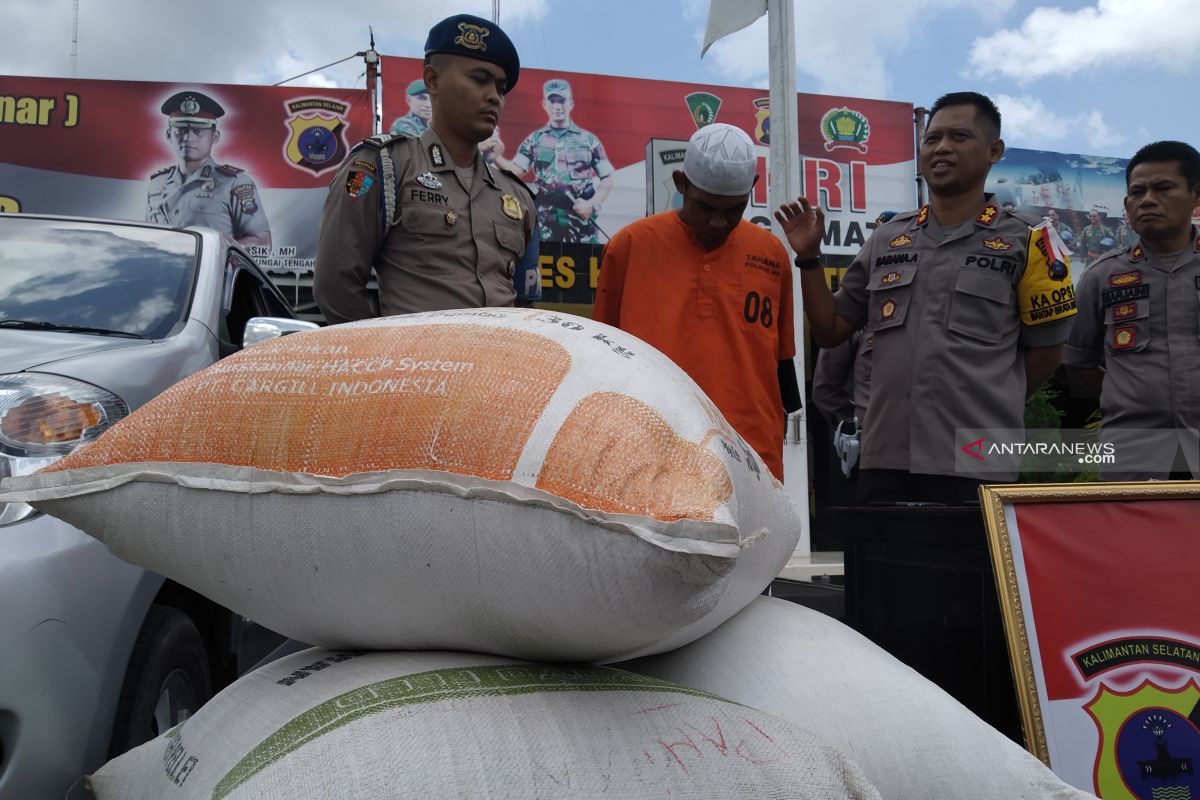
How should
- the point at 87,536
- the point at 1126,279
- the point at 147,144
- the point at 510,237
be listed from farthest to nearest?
1. the point at 147,144
2. the point at 1126,279
3. the point at 510,237
4. the point at 87,536

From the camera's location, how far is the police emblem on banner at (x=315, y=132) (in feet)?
26.2

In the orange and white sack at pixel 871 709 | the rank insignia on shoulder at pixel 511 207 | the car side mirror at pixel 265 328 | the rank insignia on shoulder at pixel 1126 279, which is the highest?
the rank insignia on shoulder at pixel 511 207

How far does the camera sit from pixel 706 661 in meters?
1.37

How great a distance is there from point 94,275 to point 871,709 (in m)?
1.94

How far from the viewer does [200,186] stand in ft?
25.7

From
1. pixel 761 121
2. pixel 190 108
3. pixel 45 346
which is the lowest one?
pixel 45 346

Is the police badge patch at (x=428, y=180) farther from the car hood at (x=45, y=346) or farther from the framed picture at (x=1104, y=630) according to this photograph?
the framed picture at (x=1104, y=630)

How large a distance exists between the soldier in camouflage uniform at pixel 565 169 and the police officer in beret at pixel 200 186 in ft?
7.18

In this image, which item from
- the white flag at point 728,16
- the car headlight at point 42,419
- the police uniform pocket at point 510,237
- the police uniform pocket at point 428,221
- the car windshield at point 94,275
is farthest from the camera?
the white flag at point 728,16

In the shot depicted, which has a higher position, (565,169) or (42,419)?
(565,169)

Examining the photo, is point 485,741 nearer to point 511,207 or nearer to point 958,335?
point 511,207

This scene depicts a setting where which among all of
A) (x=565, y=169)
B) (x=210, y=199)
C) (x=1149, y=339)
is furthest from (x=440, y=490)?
(x=210, y=199)

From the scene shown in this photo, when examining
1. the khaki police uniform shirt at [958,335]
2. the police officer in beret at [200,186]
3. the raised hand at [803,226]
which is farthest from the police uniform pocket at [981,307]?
the police officer in beret at [200,186]

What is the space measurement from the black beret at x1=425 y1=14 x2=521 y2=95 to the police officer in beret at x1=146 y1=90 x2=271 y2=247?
20.0 ft
